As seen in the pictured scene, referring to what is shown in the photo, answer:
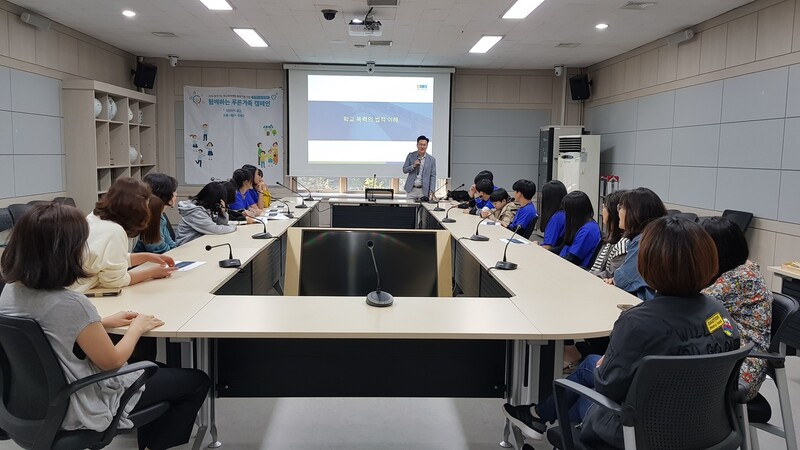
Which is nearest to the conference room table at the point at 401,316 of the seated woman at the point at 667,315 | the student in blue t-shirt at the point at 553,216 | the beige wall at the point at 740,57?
the seated woman at the point at 667,315

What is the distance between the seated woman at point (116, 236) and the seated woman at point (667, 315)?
2029 millimetres

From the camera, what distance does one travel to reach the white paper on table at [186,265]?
3.25 metres

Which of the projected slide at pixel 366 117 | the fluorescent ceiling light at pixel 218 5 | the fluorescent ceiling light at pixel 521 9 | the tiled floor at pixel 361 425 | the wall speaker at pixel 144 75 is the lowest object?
the tiled floor at pixel 361 425

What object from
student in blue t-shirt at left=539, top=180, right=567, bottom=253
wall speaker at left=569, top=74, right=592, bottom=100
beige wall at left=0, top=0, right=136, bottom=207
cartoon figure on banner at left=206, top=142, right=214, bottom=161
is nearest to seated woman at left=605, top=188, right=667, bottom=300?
student in blue t-shirt at left=539, top=180, right=567, bottom=253

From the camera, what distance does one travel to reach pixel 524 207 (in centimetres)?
564

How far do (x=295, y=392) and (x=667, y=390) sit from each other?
1572 millimetres

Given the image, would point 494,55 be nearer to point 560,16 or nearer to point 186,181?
point 560,16

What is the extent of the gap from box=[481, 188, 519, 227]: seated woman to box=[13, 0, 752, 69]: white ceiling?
6.14ft

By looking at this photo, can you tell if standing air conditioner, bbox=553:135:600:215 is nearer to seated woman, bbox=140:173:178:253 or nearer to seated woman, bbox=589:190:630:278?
seated woman, bbox=589:190:630:278

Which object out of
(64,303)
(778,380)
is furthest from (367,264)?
(778,380)

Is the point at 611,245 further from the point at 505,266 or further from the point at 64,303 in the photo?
the point at 64,303

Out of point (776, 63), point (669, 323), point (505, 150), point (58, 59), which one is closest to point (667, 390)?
point (669, 323)

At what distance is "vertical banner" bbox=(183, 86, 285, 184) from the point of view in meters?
9.77

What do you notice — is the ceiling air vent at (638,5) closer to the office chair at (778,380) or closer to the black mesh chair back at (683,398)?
the office chair at (778,380)
